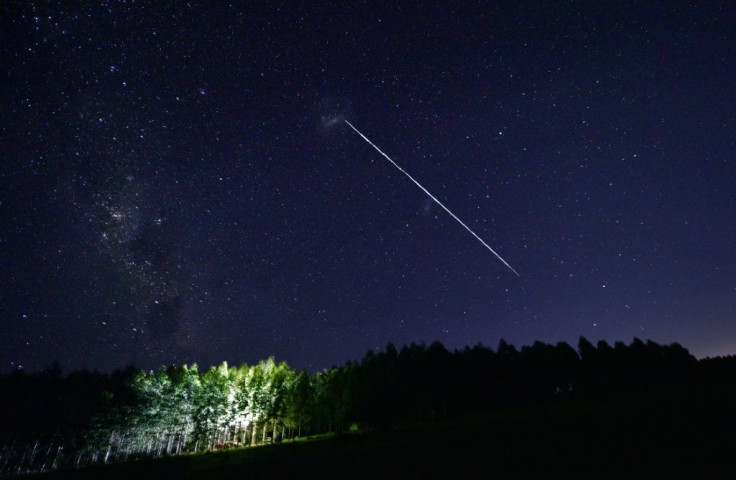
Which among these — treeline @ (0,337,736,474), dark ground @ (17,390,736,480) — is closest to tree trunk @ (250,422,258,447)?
treeline @ (0,337,736,474)

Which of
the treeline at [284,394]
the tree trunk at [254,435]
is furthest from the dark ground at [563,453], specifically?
the tree trunk at [254,435]

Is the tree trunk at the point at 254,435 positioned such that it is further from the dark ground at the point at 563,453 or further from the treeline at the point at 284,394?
the dark ground at the point at 563,453

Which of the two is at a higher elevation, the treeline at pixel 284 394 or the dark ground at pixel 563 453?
the treeline at pixel 284 394

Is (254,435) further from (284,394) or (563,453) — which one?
(563,453)

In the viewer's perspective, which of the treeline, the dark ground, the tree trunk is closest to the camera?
the dark ground

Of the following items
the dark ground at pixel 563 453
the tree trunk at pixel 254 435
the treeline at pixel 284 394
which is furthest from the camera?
the tree trunk at pixel 254 435

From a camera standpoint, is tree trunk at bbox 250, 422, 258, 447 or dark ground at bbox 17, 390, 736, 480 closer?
dark ground at bbox 17, 390, 736, 480

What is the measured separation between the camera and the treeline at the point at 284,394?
48.2 meters

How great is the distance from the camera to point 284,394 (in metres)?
58.8

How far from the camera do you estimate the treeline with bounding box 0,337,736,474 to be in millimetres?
48188

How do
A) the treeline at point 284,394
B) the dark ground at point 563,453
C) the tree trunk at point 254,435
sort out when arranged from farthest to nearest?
1. the tree trunk at point 254,435
2. the treeline at point 284,394
3. the dark ground at point 563,453

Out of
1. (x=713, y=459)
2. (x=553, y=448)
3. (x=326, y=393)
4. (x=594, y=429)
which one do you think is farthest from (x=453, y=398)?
(x=713, y=459)

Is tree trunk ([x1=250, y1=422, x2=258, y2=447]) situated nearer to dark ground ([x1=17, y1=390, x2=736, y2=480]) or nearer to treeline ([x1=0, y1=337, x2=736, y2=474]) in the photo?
→ treeline ([x1=0, y1=337, x2=736, y2=474])

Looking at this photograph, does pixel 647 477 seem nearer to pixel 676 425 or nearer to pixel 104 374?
pixel 676 425
